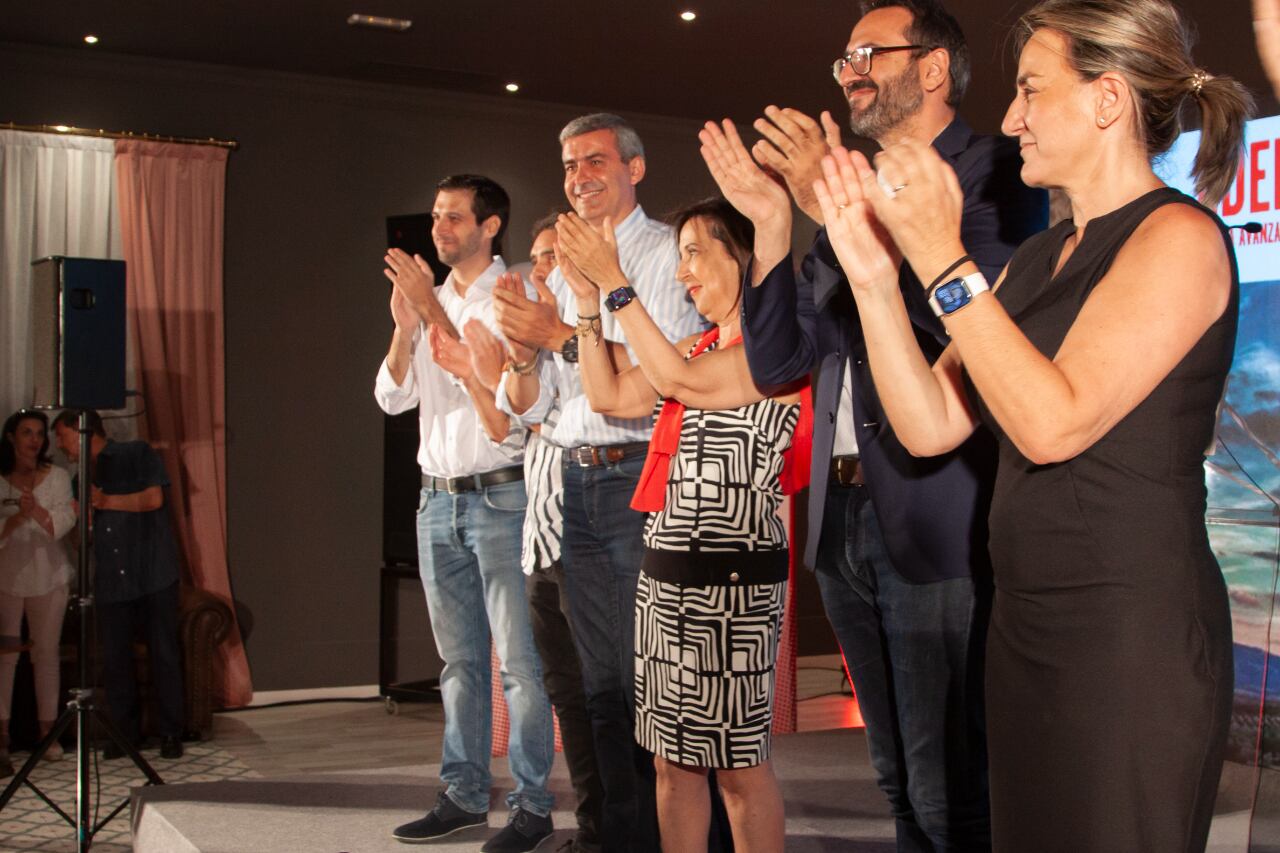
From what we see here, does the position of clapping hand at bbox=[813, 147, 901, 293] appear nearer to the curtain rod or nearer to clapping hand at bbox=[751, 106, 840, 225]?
clapping hand at bbox=[751, 106, 840, 225]

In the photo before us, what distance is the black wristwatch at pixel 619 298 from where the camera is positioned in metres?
2.44

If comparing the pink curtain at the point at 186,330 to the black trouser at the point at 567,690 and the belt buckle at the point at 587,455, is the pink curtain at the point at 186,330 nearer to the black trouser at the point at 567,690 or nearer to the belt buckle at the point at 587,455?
the black trouser at the point at 567,690

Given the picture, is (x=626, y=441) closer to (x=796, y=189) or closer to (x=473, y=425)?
(x=473, y=425)

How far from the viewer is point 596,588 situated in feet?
9.06

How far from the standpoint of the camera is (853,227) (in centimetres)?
138

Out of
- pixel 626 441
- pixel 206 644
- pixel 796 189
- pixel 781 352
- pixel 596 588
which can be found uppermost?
pixel 796 189

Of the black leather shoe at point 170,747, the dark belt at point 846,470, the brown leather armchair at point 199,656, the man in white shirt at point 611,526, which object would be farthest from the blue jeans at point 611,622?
the brown leather armchair at point 199,656

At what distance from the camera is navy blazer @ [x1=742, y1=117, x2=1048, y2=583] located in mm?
1772

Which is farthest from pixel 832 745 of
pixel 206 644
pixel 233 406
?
pixel 233 406

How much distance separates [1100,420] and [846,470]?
0.80 m

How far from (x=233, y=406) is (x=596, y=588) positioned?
440 centimetres

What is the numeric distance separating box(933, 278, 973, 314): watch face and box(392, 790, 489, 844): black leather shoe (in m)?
2.40

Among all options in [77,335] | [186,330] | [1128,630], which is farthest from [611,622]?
[186,330]

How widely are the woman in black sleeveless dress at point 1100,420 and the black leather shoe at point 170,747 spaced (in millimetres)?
4874
